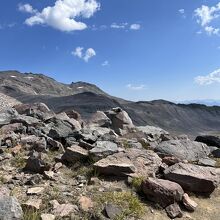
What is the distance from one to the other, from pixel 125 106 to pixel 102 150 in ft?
196

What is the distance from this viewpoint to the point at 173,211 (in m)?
8.02

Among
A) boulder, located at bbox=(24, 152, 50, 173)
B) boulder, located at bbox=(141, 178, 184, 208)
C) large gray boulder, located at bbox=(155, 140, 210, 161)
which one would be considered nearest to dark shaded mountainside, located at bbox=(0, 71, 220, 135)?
large gray boulder, located at bbox=(155, 140, 210, 161)

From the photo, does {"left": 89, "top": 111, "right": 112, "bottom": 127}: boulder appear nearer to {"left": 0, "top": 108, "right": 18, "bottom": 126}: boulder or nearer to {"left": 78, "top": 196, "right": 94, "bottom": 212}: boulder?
{"left": 0, "top": 108, "right": 18, "bottom": 126}: boulder

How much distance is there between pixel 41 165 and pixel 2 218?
316 centimetres

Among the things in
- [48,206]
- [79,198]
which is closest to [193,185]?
[79,198]

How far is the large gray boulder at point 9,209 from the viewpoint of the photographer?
20.9 feet

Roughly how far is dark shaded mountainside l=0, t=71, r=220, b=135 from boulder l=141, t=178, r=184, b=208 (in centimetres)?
2985

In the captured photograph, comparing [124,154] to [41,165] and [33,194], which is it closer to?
[41,165]

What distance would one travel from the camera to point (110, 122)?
1825 centimetres

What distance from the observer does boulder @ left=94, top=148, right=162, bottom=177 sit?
9.28 meters

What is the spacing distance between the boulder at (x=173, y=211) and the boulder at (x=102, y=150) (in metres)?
2.64

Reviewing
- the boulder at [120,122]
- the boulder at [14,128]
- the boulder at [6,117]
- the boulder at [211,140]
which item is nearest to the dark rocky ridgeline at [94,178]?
the boulder at [14,128]

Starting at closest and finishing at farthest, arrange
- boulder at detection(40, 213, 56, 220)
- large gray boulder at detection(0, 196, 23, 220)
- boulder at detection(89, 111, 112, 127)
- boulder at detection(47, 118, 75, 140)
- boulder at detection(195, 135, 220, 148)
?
1. large gray boulder at detection(0, 196, 23, 220)
2. boulder at detection(40, 213, 56, 220)
3. boulder at detection(47, 118, 75, 140)
4. boulder at detection(195, 135, 220, 148)
5. boulder at detection(89, 111, 112, 127)

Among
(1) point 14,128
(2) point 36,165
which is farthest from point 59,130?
(2) point 36,165
